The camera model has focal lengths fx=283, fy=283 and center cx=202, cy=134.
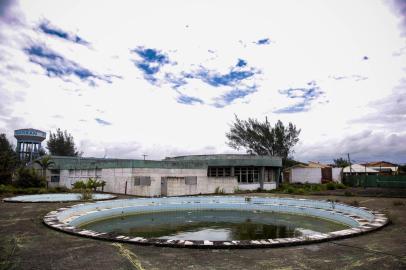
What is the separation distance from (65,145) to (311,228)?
59.0 meters

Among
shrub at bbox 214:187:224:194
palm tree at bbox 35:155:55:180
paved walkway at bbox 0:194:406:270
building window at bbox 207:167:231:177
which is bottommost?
shrub at bbox 214:187:224:194

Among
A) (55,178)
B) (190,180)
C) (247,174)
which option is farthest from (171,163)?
(55,178)

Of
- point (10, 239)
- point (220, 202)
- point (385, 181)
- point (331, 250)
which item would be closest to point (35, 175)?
point (220, 202)

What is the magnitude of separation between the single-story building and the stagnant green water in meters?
7.38

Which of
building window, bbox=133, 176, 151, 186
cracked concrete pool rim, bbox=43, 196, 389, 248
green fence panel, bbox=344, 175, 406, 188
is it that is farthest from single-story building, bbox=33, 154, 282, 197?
green fence panel, bbox=344, 175, 406, 188

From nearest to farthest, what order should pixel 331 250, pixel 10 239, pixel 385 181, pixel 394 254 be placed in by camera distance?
1. pixel 394 254
2. pixel 331 250
3. pixel 10 239
4. pixel 385 181

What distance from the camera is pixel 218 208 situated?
18.6m

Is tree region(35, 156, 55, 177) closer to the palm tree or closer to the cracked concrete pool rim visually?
the palm tree

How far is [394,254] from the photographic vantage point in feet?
19.6

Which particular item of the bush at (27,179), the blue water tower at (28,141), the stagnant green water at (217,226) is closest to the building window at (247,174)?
the stagnant green water at (217,226)

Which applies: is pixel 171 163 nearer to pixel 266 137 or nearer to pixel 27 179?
pixel 27 179

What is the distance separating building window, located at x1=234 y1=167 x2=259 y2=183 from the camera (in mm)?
29283

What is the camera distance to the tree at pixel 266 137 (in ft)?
150

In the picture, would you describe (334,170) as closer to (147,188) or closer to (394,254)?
(147,188)
